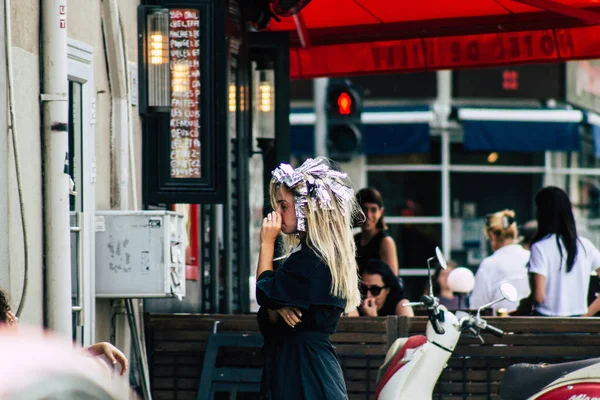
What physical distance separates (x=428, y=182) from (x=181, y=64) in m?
13.5

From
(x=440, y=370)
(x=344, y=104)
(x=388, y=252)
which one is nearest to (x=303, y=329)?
(x=440, y=370)

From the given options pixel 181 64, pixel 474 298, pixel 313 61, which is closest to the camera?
pixel 181 64

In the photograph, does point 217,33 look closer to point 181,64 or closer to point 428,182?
point 181,64

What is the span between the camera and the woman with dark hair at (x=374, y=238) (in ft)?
31.6

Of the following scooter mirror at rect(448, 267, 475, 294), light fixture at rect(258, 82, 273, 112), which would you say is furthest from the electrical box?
light fixture at rect(258, 82, 273, 112)

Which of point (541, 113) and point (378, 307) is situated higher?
point (541, 113)

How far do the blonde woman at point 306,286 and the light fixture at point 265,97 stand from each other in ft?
13.8

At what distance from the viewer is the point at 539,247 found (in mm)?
8797

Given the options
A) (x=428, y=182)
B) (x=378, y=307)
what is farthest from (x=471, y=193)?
(x=378, y=307)

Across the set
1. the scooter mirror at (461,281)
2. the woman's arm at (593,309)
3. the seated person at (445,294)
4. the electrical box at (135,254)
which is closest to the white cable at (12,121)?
the electrical box at (135,254)

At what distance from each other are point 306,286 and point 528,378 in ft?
5.94

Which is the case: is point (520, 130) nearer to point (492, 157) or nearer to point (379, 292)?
point (492, 157)

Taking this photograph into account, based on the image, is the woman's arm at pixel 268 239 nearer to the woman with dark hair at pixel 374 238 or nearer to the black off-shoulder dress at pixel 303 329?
the black off-shoulder dress at pixel 303 329

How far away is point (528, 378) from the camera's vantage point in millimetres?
6684
